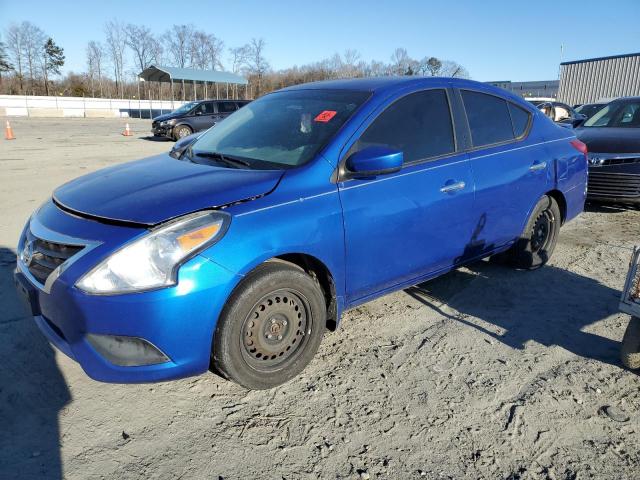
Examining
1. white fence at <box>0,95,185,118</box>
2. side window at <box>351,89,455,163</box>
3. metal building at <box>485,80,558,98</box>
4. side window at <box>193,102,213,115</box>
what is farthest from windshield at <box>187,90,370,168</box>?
metal building at <box>485,80,558,98</box>

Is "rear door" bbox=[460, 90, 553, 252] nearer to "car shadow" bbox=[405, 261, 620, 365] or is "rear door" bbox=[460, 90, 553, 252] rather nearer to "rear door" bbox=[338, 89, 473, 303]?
"rear door" bbox=[338, 89, 473, 303]

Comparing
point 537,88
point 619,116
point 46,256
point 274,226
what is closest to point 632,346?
point 274,226

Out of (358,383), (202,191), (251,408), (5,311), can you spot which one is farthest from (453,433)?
(5,311)

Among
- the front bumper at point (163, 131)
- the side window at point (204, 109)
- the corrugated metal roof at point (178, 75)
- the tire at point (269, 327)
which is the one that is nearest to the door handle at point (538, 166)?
the tire at point (269, 327)

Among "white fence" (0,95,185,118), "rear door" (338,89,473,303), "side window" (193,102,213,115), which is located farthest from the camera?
"white fence" (0,95,185,118)

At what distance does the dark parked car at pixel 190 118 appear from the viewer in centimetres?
1819

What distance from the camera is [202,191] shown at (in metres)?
2.58

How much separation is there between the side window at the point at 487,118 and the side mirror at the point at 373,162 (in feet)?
3.81

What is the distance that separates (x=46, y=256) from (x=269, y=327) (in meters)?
1.20

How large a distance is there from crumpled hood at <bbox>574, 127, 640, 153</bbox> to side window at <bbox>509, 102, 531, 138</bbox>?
9.19 feet

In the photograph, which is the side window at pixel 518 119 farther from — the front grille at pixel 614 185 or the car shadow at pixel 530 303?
the front grille at pixel 614 185

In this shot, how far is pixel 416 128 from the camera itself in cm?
338

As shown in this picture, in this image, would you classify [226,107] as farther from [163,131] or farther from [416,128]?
[416,128]

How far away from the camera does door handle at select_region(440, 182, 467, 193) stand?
335cm
